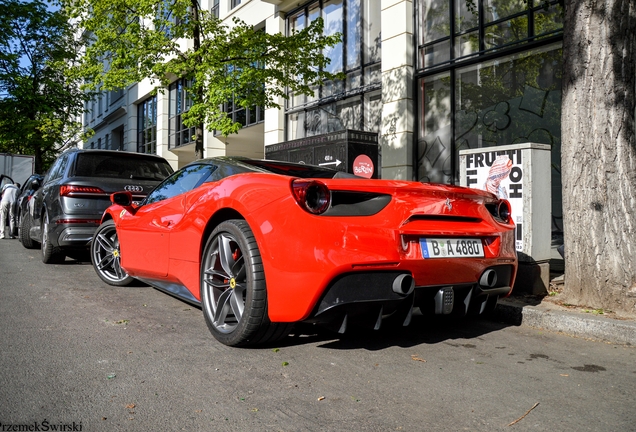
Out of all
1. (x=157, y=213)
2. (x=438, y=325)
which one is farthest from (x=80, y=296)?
(x=438, y=325)

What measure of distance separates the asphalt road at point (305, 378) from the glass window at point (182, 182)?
3.49ft

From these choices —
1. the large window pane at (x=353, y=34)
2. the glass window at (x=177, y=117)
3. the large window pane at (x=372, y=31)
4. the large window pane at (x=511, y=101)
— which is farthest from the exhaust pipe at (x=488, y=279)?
the glass window at (x=177, y=117)

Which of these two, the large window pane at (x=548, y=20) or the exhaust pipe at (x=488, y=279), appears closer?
the exhaust pipe at (x=488, y=279)

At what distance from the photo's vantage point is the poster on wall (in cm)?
580

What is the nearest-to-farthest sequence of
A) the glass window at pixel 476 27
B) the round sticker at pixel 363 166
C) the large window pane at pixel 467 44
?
the glass window at pixel 476 27, the large window pane at pixel 467 44, the round sticker at pixel 363 166

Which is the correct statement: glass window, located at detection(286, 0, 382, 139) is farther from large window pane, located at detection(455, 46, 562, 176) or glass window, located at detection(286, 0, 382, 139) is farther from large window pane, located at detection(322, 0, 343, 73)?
large window pane, located at detection(455, 46, 562, 176)

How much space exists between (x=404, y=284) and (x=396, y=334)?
102 centimetres

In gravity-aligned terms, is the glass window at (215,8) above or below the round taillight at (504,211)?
above

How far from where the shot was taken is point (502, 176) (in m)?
5.99

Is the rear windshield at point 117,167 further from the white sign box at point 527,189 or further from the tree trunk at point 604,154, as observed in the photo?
the tree trunk at point 604,154

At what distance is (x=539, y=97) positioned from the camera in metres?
10.1

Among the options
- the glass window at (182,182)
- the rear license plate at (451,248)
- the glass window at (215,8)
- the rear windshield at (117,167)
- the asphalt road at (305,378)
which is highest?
the glass window at (215,8)

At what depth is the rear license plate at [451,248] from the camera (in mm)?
3385

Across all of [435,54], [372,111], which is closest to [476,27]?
[435,54]
